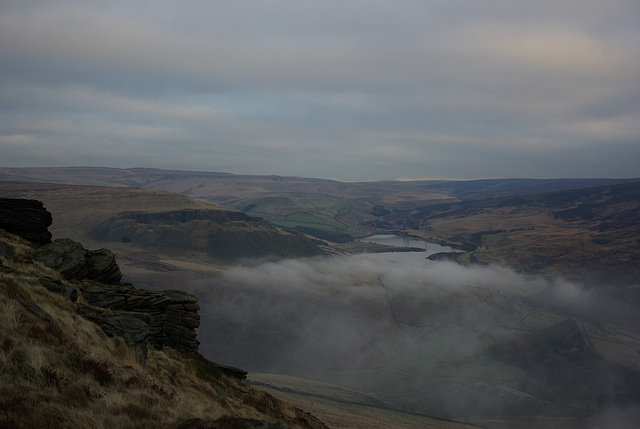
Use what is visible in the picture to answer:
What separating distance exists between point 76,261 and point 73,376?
13961 mm

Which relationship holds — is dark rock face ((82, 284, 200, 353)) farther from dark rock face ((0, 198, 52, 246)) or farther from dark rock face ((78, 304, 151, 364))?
dark rock face ((0, 198, 52, 246))

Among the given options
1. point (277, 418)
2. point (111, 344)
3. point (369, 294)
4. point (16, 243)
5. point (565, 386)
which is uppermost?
point (16, 243)

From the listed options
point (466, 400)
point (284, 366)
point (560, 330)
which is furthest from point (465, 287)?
point (284, 366)

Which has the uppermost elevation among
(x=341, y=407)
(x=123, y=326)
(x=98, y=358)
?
(x=98, y=358)

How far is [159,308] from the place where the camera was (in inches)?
947

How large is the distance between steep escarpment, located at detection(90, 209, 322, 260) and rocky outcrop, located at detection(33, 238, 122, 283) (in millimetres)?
144479

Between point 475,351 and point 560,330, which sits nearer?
point 475,351

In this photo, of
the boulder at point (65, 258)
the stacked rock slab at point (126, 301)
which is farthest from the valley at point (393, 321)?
the boulder at point (65, 258)

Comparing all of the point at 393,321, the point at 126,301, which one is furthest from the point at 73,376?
the point at 393,321

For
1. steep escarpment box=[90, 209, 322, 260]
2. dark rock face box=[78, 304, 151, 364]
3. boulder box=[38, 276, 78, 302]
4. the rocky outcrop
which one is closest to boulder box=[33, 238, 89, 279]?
the rocky outcrop

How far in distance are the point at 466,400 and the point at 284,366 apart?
45460mm

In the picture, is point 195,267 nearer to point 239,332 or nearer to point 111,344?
point 239,332

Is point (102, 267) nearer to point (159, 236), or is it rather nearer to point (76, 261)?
point (76, 261)

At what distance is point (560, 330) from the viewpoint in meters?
128
